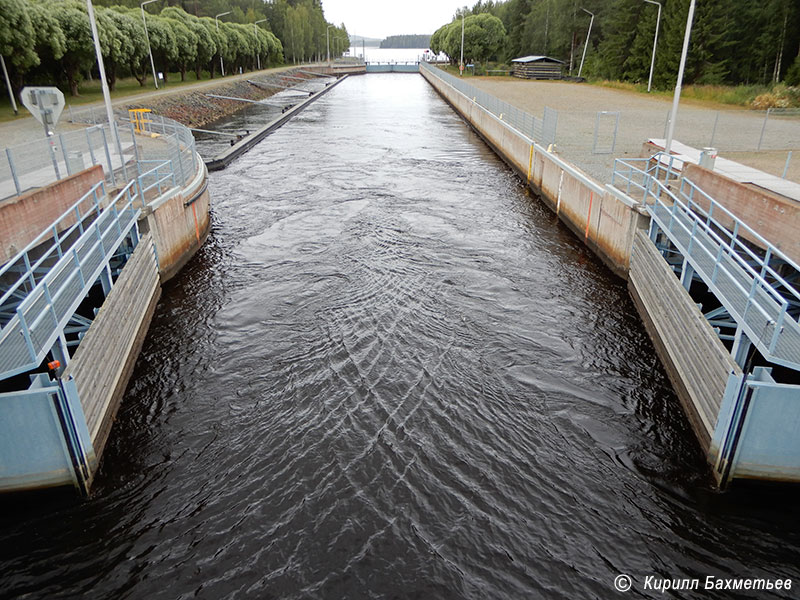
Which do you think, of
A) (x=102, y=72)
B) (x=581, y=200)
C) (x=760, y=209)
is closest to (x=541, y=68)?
(x=581, y=200)

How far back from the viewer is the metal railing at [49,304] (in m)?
7.13

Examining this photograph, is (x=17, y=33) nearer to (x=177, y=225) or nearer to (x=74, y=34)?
(x=74, y=34)

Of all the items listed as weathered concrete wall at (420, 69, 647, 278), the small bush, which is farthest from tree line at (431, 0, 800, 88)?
weathered concrete wall at (420, 69, 647, 278)

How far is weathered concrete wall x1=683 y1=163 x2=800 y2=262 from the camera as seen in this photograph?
33.4 ft

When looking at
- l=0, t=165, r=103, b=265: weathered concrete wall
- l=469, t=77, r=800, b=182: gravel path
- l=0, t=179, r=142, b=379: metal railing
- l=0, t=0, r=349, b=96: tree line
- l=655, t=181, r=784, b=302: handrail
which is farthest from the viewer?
l=0, t=0, r=349, b=96: tree line

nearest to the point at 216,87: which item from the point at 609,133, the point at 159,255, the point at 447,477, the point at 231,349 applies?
the point at 609,133

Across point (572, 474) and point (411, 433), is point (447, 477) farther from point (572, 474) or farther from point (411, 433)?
point (572, 474)

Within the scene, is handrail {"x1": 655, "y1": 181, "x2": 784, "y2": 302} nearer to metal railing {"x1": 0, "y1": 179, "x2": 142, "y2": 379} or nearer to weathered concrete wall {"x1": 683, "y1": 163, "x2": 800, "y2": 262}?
weathered concrete wall {"x1": 683, "y1": 163, "x2": 800, "y2": 262}

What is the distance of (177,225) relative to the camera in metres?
15.1

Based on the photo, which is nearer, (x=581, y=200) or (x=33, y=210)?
(x=33, y=210)

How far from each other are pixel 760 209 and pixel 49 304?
12.2m

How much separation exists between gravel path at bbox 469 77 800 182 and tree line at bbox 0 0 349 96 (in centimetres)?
Result: 2953

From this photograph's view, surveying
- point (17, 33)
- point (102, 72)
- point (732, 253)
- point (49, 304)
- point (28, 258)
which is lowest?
point (28, 258)

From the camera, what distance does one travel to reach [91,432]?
7992 mm
